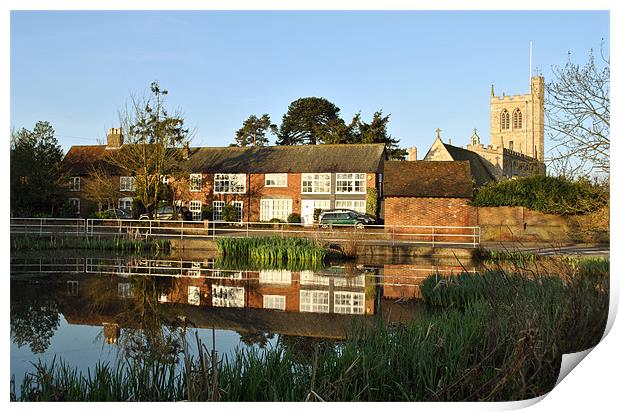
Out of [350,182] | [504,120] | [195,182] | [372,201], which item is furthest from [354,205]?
[504,120]

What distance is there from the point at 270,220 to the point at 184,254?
1227cm

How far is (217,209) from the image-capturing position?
33.3 m

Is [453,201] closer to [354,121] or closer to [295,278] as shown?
[295,278]

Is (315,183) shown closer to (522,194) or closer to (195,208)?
(195,208)

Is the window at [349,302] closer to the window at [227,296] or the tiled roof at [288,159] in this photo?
the window at [227,296]

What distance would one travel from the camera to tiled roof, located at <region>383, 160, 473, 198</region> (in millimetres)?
24125

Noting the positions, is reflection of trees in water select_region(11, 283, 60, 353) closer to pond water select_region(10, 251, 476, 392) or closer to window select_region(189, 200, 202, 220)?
pond water select_region(10, 251, 476, 392)

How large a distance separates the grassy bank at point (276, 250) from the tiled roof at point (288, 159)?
1351 cm

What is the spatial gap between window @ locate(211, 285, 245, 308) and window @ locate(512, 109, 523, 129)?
219 feet

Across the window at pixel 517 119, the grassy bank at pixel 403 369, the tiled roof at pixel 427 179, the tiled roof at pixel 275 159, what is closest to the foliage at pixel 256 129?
the tiled roof at pixel 275 159

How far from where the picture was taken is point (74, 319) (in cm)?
874

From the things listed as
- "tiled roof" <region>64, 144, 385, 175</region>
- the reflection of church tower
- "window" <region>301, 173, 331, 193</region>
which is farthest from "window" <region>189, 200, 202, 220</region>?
the reflection of church tower

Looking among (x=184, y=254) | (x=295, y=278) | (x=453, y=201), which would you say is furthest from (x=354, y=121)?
(x=295, y=278)

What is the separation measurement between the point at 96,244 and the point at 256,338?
14.7 metres
